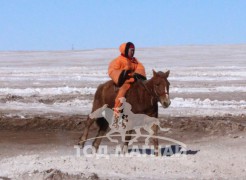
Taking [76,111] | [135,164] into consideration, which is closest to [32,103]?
[76,111]

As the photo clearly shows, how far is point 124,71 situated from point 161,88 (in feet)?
3.11

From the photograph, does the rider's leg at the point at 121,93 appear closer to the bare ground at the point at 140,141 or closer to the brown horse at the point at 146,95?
the brown horse at the point at 146,95

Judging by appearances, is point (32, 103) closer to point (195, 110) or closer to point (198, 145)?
point (195, 110)

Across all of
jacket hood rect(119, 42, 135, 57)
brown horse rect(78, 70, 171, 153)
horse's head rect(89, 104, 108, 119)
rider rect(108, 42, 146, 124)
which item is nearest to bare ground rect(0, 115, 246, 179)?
horse's head rect(89, 104, 108, 119)

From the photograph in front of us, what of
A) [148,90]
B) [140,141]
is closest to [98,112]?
[148,90]

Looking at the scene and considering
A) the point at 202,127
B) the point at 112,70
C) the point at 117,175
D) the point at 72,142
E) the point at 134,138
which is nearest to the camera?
the point at 117,175

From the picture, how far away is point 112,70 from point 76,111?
8.79 meters

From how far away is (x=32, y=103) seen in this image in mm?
24781

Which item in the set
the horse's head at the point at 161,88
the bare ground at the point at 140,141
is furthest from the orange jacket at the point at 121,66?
the bare ground at the point at 140,141

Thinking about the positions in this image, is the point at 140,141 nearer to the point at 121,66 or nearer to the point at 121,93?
the point at 121,93

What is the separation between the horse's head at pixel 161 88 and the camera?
12469 millimetres

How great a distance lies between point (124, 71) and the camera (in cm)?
1317

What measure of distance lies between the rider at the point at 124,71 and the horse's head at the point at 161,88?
671 millimetres

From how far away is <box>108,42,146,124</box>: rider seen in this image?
13227mm
